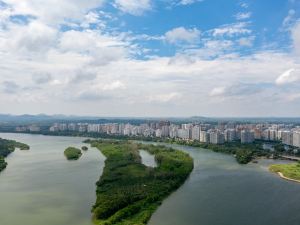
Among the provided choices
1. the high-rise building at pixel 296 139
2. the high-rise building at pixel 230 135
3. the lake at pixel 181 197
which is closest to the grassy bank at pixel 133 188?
the lake at pixel 181 197

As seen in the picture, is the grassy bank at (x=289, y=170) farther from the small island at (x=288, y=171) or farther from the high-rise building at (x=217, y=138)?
the high-rise building at (x=217, y=138)

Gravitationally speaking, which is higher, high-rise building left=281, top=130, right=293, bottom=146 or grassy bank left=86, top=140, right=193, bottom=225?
high-rise building left=281, top=130, right=293, bottom=146

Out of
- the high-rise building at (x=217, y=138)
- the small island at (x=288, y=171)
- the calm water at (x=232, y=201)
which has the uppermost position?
the high-rise building at (x=217, y=138)

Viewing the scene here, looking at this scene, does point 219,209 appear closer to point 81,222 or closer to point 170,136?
point 81,222

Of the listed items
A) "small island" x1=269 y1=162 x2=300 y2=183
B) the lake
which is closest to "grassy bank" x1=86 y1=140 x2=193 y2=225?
the lake

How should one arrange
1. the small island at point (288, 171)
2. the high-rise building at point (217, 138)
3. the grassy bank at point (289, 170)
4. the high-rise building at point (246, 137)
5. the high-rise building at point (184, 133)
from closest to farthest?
1. the small island at point (288, 171)
2. the grassy bank at point (289, 170)
3. the high-rise building at point (217, 138)
4. the high-rise building at point (246, 137)
5. the high-rise building at point (184, 133)

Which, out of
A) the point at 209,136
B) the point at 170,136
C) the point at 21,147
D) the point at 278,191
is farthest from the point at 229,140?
the point at 278,191

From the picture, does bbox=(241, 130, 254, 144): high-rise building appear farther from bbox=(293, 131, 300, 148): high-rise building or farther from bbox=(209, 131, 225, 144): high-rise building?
bbox=(293, 131, 300, 148): high-rise building
